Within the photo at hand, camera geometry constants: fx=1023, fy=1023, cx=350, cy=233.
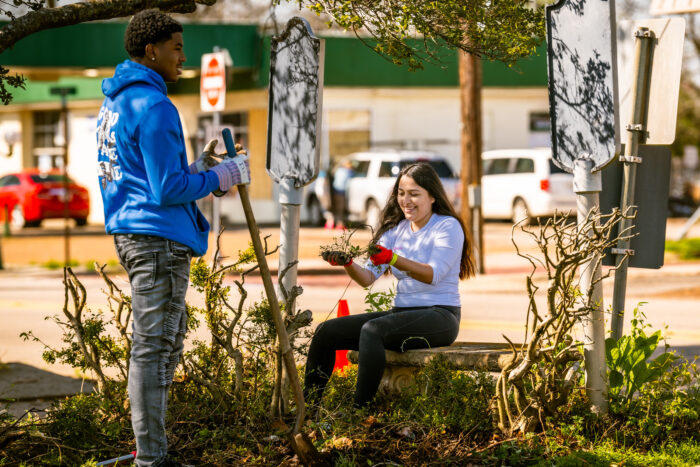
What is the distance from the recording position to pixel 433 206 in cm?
572

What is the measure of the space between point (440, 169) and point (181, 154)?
2127 centimetres

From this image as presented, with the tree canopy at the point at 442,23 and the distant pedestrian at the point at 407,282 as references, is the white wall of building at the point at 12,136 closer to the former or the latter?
the distant pedestrian at the point at 407,282

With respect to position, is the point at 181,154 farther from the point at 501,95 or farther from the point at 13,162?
the point at 13,162

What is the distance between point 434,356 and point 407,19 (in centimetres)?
167

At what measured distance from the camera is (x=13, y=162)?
36.7 meters

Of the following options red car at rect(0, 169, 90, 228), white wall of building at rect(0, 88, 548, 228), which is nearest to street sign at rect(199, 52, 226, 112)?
white wall of building at rect(0, 88, 548, 228)

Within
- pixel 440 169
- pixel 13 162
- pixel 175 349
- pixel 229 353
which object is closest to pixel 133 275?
pixel 175 349

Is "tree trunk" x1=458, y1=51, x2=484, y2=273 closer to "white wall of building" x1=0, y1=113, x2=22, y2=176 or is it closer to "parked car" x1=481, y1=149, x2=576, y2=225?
"parked car" x1=481, y1=149, x2=576, y2=225

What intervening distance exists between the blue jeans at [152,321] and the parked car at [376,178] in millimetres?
20261

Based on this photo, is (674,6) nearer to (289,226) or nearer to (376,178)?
(289,226)

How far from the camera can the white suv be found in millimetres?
24812

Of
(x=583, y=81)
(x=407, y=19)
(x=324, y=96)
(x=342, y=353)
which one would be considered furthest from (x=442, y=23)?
(x=324, y=96)

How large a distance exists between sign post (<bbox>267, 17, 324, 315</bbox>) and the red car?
2393 centimetres

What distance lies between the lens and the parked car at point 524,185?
24359 millimetres
